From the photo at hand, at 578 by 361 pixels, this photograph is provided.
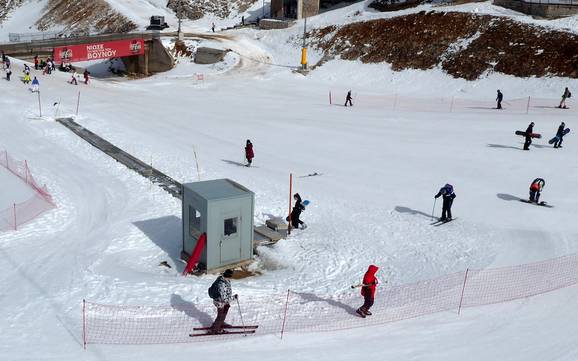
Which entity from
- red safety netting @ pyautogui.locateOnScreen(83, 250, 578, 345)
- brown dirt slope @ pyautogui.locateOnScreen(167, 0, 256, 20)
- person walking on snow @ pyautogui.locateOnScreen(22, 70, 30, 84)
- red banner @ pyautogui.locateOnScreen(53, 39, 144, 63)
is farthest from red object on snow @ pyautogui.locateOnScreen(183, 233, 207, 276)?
brown dirt slope @ pyautogui.locateOnScreen(167, 0, 256, 20)

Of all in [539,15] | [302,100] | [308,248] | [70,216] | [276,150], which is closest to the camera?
[308,248]

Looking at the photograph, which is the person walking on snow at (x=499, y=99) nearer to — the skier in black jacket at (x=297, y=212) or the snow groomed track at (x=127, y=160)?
the skier in black jacket at (x=297, y=212)

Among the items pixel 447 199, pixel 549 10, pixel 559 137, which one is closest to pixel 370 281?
pixel 447 199

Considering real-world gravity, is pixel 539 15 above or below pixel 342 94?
above

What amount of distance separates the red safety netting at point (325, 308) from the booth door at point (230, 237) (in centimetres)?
189

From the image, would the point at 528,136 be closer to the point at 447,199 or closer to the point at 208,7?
the point at 447,199

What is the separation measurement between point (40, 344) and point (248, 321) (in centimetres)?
415

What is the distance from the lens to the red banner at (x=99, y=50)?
4750cm

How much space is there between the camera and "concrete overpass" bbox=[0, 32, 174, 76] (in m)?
50.2

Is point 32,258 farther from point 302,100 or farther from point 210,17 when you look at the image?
point 210,17

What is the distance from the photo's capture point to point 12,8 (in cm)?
8838

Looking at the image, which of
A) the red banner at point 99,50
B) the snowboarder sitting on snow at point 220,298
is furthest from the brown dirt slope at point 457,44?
the snowboarder sitting on snow at point 220,298

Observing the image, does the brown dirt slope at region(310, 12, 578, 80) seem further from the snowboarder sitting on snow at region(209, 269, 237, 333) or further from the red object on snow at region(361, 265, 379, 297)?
the snowboarder sitting on snow at region(209, 269, 237, 333)

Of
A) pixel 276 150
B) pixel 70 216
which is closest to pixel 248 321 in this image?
pixel 70 216
